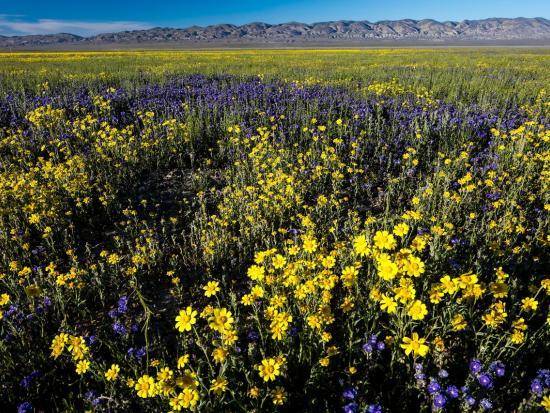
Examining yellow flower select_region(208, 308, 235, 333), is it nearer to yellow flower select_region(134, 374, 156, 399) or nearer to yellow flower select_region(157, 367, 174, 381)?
yellow flower select_region(157, 367, 174, 381)

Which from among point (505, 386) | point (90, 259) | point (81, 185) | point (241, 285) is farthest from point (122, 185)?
point (505, 386)

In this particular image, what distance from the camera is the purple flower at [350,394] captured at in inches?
96.9

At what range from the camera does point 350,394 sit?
2.47 m

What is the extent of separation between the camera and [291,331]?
305 cm

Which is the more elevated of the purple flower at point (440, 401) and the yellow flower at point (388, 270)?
the yellow flower at point (388, 270)

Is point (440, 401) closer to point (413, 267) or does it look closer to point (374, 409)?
point (374, 409)

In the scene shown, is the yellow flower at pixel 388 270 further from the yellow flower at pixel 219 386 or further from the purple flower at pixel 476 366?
the yellow flower at pixel 219 386

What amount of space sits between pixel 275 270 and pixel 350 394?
1.81 meters

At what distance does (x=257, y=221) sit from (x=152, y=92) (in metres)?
9.85

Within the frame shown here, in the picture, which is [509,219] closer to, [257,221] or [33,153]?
[257,221]

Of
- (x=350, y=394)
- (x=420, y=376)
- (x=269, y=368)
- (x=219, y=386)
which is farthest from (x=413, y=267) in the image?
(x=219, y=386)

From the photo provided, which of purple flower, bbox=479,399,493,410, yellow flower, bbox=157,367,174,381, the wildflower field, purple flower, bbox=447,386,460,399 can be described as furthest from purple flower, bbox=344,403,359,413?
yellow flower, bbox=157,367,174,381

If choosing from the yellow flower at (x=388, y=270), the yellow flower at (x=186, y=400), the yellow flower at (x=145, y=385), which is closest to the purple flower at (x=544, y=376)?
the yellow flower at (x=388, y=270)

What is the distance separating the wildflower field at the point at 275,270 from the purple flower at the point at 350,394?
4.0 inches
